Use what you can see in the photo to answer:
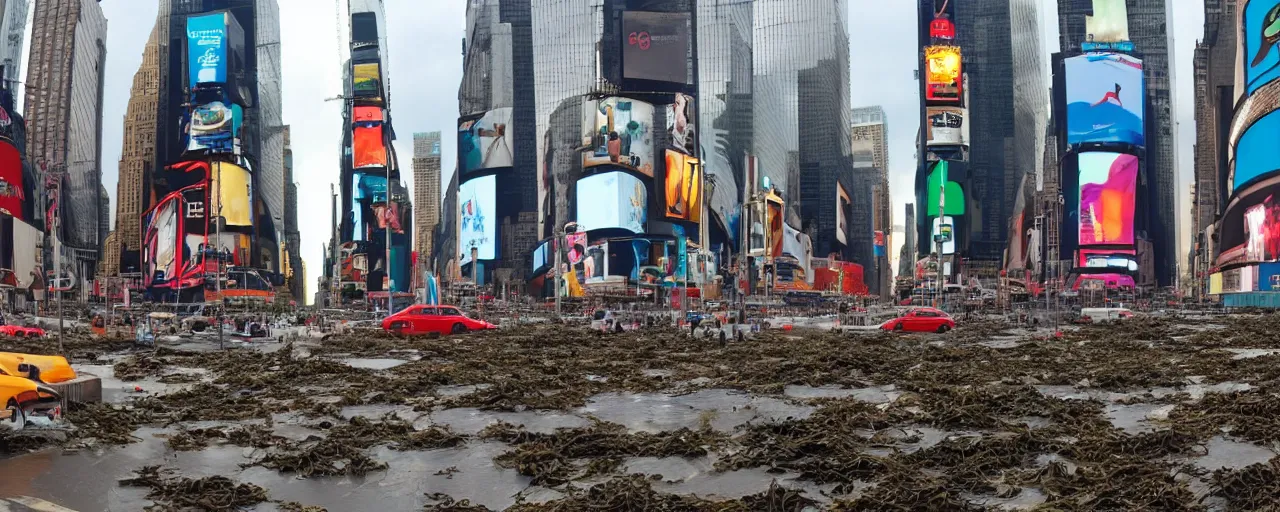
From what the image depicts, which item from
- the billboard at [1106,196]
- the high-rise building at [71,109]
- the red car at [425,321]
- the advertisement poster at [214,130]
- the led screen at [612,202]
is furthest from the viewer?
the advertisement poster at [214,130]

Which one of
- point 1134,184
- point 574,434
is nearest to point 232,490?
point 574,434

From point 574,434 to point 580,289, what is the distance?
12900 centimetres

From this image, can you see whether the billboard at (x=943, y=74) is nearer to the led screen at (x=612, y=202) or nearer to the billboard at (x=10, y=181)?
the led screen at (x=612, y=202)

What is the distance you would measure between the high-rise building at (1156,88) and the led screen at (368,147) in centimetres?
10836

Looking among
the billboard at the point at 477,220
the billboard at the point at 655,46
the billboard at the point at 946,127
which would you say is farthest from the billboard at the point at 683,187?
the billboard at the point at 946,127

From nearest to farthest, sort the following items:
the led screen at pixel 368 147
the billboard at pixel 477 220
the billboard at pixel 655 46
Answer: the billboard at pixel 655 46 → the billboard at pixel 477 220 → the led screen at pixel 368 147

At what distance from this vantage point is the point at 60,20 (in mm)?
121000

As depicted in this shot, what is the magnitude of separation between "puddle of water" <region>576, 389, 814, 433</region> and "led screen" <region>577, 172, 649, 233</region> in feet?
397

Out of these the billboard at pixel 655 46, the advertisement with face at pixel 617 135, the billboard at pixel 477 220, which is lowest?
the billboard at pixel 477 220

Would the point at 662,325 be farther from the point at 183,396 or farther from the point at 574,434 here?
the point at 574,434

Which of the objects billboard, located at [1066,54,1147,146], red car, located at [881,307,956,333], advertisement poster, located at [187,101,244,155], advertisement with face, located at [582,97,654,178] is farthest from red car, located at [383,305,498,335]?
billboard, located at [1066,54,1147,146]

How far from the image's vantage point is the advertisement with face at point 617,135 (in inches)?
5625

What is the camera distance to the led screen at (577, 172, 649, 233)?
142 metres

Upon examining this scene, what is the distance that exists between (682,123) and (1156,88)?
257 ft
